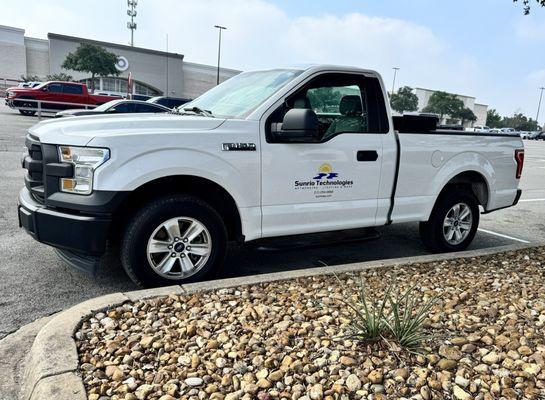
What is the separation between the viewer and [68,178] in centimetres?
354

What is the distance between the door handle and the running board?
0.83 metres

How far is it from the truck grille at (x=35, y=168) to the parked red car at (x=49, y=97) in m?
21.7

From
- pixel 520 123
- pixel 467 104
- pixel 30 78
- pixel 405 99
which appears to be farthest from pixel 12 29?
pixel 520 123

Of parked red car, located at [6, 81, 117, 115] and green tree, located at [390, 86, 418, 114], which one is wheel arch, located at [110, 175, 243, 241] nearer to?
parked red car, located at [6, 81, 117, 115]

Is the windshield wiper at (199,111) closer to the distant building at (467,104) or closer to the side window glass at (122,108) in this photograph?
the side window glass at (122,108)

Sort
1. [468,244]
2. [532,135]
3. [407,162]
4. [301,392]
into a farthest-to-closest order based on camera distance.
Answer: [532,135]
[468,244]
[407,162]
[301,392]

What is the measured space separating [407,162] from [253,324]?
262 cm

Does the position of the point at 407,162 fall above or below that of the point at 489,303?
above

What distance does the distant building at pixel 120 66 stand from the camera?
57688 mm

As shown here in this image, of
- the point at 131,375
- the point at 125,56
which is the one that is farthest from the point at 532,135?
→ the point at 131,375

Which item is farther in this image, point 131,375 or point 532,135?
point 532,135

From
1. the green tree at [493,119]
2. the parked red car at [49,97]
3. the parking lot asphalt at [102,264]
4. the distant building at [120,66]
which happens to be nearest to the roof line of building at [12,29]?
the distant building at [120,66]

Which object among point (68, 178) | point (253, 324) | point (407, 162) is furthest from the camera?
point (407, 162)

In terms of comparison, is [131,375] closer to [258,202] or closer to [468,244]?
[258,202]
